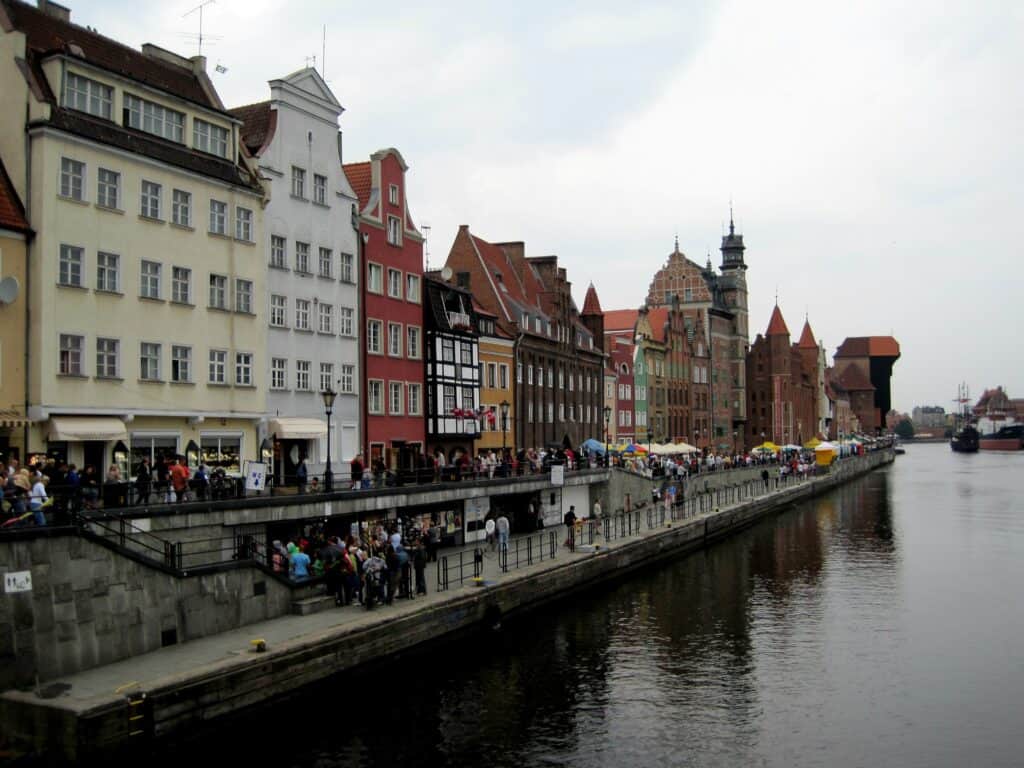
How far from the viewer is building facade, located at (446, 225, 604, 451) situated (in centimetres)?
6462

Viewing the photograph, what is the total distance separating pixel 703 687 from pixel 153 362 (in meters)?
20.6

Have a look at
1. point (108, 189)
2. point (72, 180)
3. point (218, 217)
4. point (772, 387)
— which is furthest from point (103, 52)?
point (772, 387)

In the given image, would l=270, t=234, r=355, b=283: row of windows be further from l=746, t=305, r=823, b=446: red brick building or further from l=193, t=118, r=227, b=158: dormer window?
l=746, t=305, r=823, b=446: red brick building

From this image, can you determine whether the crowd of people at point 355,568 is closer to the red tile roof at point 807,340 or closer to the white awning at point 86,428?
the white awning at point 86,428

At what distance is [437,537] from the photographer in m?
38.8

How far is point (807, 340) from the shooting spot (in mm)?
190250

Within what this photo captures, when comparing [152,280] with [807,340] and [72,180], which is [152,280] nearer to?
[72,180]

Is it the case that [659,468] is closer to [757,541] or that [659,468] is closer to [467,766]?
[757,541]

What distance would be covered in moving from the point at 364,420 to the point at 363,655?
20722 millimetres

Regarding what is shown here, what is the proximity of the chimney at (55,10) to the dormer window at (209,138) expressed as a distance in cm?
569

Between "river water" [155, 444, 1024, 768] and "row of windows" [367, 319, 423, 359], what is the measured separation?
1549cm

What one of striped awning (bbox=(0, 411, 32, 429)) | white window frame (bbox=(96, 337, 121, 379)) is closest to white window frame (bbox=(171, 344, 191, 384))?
white window frame (bbox=(96, 337, 121, 379))

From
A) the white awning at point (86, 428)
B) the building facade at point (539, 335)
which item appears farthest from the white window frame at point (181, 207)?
the building facade at point (539, 335)

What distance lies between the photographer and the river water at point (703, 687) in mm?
21844
